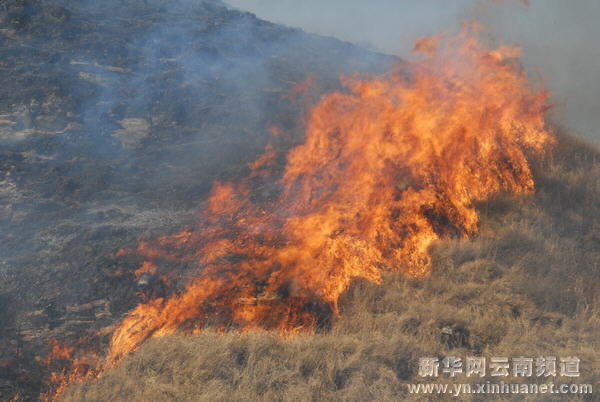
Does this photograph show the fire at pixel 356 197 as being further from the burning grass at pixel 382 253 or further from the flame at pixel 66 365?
the flame at pixel 66 365

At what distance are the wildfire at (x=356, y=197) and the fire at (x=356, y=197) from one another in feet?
0.07

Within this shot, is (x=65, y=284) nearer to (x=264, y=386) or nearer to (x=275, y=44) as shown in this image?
(x=264, y=386)

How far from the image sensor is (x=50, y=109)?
9812 mm

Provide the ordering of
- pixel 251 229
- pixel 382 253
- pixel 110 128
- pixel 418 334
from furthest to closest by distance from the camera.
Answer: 1. pixel 110 128
2. pixel 251 229
3. pixel 382 253
4. pixel 418 334

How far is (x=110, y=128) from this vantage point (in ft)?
32.4

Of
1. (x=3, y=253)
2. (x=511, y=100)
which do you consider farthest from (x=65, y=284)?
(x=511, y=100)

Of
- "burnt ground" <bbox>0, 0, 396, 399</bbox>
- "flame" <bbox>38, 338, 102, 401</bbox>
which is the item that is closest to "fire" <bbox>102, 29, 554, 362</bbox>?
"flame" <bbox>38, 338, 102, 401</bbox>

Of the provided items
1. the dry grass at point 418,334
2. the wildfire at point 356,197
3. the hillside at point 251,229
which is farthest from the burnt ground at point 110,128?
the dry grass at point 418,334

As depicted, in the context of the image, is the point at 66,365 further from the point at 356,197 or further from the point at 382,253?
the point at 356,197

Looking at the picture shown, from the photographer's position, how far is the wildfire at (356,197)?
5.38 m

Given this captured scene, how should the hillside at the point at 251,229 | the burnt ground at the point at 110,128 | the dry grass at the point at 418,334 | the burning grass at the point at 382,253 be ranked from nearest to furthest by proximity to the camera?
the dry grass at the point at 418,334 < the burning grass at the point at 382,253 < the hillside at the point at 251,229 < the burnt ground at the point at 110,128

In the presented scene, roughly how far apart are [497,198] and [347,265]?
11.3 ft

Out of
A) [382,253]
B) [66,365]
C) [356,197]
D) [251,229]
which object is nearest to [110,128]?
[251,229]

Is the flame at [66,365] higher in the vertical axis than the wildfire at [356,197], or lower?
lower
